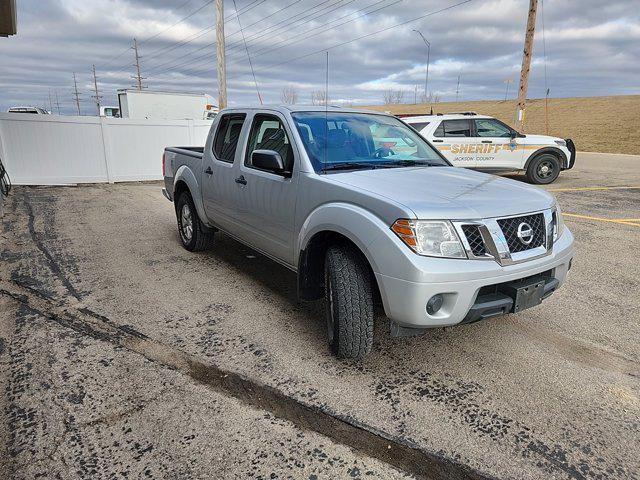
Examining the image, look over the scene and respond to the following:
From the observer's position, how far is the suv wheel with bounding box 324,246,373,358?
2.96 m

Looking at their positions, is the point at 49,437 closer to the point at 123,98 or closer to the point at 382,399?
the point at 382,399

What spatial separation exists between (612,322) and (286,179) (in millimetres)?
3074

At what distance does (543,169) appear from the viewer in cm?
1245

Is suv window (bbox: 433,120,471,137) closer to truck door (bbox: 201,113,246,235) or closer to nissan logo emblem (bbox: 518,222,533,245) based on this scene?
truck door (bbox: 201,113,246,235)

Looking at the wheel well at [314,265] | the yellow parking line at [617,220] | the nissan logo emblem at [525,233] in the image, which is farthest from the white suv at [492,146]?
the nissan logo emblem at [525,233]

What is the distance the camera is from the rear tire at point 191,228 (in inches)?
224

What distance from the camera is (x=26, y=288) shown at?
4566 mm

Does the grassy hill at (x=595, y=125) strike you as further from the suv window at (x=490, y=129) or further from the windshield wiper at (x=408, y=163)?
the windshield wiper at (x=408, y=163)

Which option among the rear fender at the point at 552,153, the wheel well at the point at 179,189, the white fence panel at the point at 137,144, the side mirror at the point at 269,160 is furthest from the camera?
the white fence panel at the point at 137,144

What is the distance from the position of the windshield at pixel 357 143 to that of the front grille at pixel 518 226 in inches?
47.7

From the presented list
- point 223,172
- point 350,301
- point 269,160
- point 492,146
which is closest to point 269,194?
point 269,160

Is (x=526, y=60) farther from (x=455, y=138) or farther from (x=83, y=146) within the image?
(x=83, y=146)

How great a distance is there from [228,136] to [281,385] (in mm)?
2933

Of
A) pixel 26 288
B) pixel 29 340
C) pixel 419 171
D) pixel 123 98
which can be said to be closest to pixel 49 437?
pixel 29 340
